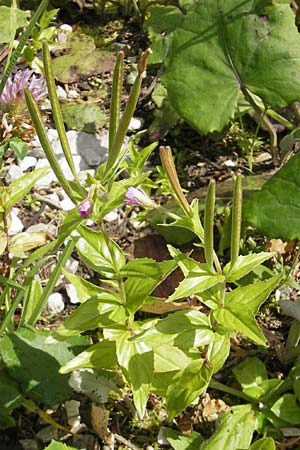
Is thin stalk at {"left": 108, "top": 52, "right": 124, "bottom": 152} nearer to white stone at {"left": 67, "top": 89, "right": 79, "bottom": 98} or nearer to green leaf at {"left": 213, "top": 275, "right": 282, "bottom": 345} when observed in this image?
green leaf at {"left": 213, "top": 275, "right": 282, "bottom": 345}

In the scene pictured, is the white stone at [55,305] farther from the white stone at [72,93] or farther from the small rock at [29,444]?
the white stone at [72,93]

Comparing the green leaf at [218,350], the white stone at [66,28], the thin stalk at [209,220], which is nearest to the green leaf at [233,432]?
the green leaf at [218,350]

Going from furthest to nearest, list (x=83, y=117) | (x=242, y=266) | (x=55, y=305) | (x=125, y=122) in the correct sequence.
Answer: (x=83, y=117), (x=55, y=305), (x=242, y=266), (x=125, y=122)

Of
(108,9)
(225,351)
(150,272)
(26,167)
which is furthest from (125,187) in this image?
(108,9)

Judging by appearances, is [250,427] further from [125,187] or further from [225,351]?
[125,187]

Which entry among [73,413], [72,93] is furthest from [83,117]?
[73,413]

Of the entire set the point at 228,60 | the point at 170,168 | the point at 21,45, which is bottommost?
the point at 228,60

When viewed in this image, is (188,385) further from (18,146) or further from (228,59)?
(228,59)
